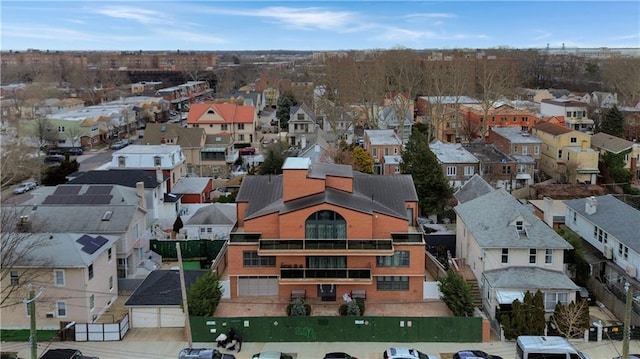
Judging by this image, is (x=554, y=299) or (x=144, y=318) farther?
(x=554, y=299)

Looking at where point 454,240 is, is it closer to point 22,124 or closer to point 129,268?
point 129,268

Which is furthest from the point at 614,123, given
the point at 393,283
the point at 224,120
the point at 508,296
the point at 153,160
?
the point at 153,160

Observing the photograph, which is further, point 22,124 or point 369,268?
point 22,124

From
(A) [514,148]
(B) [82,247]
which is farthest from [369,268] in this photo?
(A) [514,148]

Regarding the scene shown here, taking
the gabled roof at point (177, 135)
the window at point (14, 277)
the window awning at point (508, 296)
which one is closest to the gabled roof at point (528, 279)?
the window awning at point (508, 296)

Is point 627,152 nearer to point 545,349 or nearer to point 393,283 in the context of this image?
point 393,283
